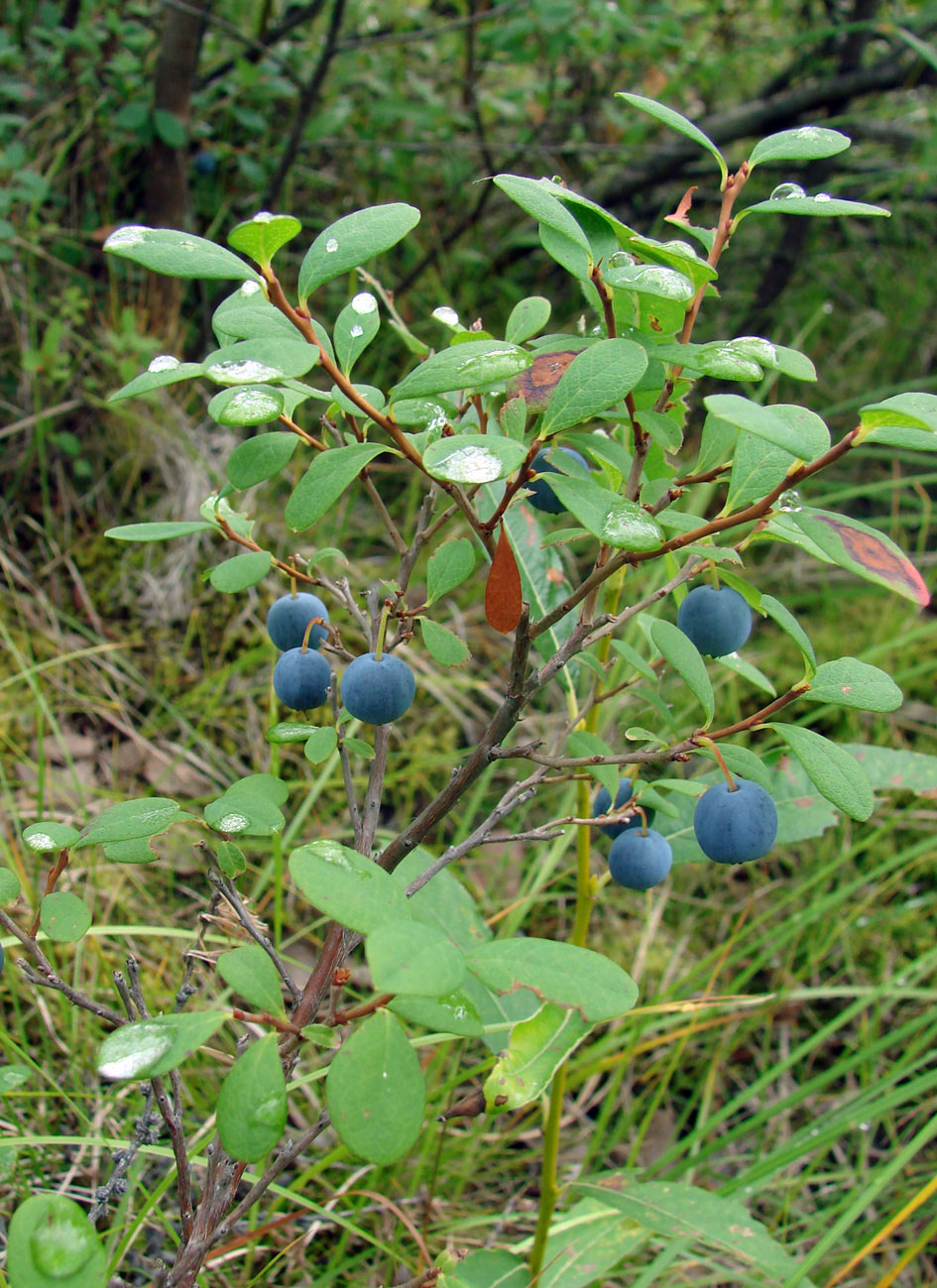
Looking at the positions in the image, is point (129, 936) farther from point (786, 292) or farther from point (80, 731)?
point (786, 292)

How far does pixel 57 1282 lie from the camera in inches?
21.5

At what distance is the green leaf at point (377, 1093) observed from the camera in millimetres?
554

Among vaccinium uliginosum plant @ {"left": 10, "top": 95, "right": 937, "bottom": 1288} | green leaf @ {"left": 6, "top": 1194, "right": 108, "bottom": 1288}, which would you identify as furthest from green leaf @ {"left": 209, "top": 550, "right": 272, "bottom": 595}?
green leaf @ {"left": 6, "top": 1194, "right": 108, "bottom": 1288}

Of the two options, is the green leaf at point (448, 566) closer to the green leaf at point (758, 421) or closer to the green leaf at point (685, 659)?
the green leaf at point (685, 659)

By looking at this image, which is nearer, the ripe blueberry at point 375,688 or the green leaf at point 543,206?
the green leaf at point 543,206

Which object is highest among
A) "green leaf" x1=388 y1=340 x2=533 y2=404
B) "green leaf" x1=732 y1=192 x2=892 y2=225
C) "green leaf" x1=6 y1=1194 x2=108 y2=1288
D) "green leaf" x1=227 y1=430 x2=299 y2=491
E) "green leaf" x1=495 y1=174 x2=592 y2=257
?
"green leaf" x1=732 y1=192 x2=892 y2=225

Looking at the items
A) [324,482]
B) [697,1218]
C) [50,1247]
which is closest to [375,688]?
[324,482]

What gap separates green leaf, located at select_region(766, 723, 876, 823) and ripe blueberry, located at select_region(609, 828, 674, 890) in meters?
0.24

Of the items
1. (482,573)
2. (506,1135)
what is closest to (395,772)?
(482,573)

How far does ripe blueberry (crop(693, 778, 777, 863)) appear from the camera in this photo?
2.60 feet

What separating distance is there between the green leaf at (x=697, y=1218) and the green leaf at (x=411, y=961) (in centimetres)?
75

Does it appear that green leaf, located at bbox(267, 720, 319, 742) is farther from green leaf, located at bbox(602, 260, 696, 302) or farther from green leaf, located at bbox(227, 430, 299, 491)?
green leaf, located at bbox(602, 260, 696, 302)

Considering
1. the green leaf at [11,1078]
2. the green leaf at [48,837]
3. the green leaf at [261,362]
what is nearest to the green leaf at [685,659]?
the green leaf at [261,362]

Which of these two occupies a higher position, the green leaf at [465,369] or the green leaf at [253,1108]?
the green leaf at [465,369]
